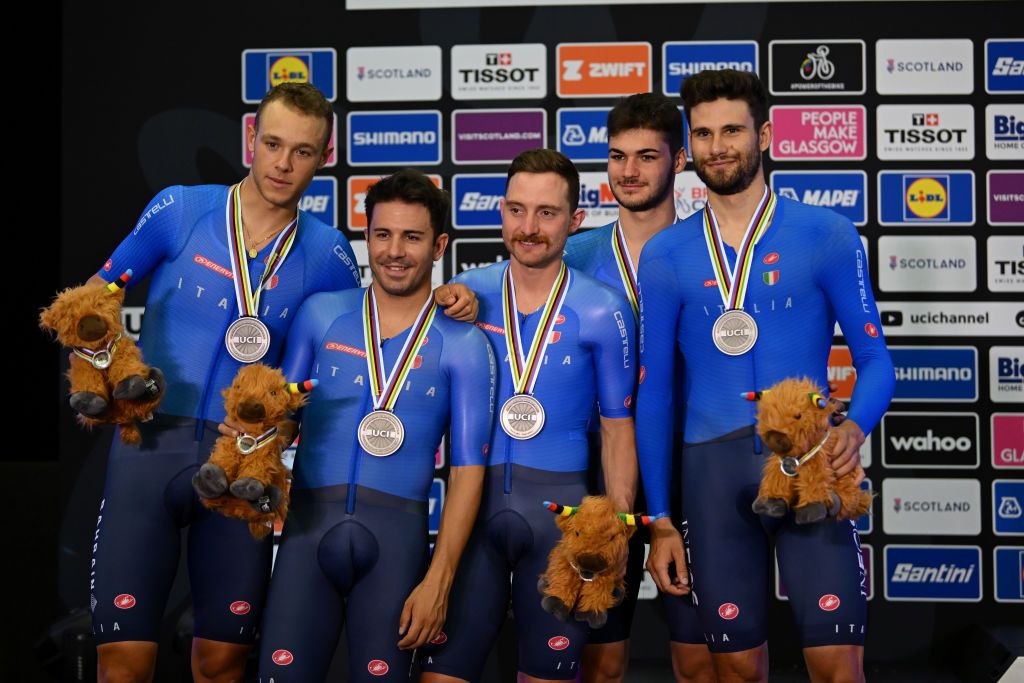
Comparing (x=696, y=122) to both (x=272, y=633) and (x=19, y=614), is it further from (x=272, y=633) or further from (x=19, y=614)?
(x=19, y=614)

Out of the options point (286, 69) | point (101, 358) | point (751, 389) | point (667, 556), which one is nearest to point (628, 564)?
point (667, 556)

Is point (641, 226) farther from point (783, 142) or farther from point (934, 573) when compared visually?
point (934, 573)

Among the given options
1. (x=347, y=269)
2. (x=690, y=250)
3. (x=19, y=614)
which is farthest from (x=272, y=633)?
(x=19, y=614)

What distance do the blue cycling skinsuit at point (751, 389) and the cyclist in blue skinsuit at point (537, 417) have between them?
0.35 ft

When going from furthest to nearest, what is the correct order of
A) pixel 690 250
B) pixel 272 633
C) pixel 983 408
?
pixel 983 408 < pixel 690 250 < pixel 272 633

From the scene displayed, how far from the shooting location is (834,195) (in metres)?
5.26

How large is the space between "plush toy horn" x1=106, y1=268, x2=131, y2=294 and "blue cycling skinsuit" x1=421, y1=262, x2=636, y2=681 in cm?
100

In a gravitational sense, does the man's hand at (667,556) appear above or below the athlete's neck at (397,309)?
below

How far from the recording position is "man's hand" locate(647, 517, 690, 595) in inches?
122

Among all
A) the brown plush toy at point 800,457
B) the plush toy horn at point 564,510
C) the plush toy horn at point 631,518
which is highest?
the brown plush toy at point 800,457

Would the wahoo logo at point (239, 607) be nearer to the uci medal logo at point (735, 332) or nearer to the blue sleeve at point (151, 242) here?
the blue sleeve at point (151, 242)

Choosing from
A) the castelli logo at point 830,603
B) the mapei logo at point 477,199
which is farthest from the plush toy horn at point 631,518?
the mapei logo at point 477,199

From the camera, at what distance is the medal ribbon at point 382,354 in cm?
293

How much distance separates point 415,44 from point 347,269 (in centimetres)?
244
